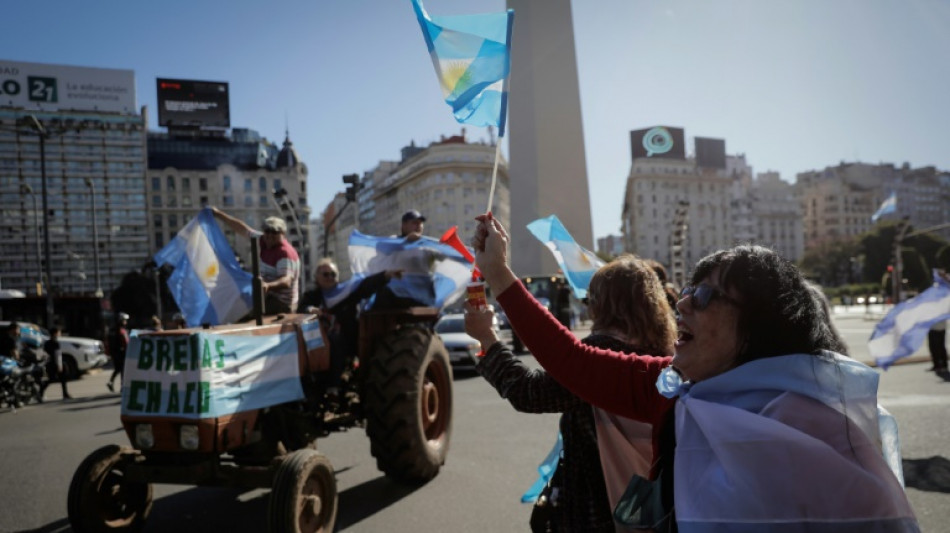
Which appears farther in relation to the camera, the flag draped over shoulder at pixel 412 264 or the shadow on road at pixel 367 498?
the flag draped over shoulder at pixel 412 264

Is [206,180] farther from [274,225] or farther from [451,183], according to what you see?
[274,225]

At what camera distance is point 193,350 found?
145 inches

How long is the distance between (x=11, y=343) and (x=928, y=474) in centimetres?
1387

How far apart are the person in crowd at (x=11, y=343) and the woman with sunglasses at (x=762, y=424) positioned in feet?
44.1

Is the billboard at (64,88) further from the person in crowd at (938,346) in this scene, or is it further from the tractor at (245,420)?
the person in crowd at (938,346)

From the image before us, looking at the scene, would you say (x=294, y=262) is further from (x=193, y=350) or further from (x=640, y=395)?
(x=640, y=395)

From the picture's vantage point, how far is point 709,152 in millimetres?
82188

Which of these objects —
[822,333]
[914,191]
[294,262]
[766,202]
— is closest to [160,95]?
[294,262]

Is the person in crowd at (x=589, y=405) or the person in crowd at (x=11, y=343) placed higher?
the person in crowd at (x=589, y=405)

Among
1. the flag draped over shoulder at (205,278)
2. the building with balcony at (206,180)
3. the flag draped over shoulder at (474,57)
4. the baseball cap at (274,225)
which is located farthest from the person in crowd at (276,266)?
the building with balcony at (206,180)

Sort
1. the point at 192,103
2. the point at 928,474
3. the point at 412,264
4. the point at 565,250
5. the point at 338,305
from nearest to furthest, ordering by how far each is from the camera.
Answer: the point at 565,250 → the point at 928,474 → the point at 338,305 → the point at 412,264 → the point at 192,103

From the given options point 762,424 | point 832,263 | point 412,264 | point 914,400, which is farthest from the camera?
point 832,263

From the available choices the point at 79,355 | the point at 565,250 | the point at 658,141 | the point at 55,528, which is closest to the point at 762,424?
the point at 565,250

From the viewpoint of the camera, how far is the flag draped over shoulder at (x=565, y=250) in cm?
356
